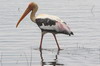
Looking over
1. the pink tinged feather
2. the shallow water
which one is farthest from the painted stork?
the shallow water

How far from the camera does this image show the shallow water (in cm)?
1299

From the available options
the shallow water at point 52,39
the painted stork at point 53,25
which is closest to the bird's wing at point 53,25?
the painted stork at point 53,25

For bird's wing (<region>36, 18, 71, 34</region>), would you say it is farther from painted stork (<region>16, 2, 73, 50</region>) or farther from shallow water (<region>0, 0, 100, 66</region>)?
shallow water (<region>0, 0, 100, 66</region>)

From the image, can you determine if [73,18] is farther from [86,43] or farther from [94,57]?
[94,57]

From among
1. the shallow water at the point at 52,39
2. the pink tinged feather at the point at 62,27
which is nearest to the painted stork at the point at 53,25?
the pink tinged feather at the point at 62,27

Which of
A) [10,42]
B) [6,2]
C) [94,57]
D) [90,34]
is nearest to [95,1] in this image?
[6,2]

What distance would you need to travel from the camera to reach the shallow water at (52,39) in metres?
13.0

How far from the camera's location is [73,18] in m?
19.2

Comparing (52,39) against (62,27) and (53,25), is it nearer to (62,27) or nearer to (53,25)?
(53,25)

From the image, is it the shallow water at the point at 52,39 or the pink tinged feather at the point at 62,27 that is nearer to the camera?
the shallow water at the point at 52,39

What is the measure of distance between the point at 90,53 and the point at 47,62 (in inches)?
52.6

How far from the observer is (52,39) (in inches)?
631

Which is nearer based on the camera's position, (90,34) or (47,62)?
(47,62)

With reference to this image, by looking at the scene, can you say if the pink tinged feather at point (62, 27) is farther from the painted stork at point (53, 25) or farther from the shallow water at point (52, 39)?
the shallow water at point (52, 39)
